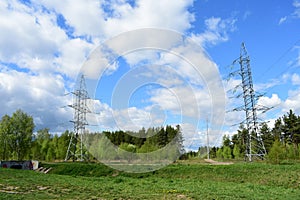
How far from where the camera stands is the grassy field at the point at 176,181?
19250mm

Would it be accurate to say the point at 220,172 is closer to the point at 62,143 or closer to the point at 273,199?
the point at 273,199

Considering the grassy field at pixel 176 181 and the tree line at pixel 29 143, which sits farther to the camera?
the tree line at pixel 29 143

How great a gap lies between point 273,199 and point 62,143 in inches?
2447

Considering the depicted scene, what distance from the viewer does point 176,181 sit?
2848 cm

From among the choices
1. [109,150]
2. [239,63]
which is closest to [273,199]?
[239,63]

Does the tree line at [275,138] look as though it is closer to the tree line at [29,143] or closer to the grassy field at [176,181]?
the tree line at [29,143]

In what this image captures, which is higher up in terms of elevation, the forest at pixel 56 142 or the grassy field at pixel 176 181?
the forest at pixel 56 142

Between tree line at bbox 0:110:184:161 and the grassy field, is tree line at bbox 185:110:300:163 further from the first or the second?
the grassy field

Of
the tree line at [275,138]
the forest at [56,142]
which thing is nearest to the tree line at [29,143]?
the forest at [56,142]

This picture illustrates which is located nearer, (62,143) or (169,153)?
(169,153)

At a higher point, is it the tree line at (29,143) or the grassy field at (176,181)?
the tree line at (29,143)

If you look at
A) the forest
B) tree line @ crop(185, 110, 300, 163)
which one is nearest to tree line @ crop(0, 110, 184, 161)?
the forest

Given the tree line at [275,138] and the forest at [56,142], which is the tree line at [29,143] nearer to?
the forest at [56,142]

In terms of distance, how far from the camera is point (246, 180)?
27625 millimetres
